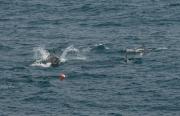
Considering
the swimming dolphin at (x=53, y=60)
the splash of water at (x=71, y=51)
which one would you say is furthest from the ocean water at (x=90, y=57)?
the swimming dolphin at (x=53, y=60)

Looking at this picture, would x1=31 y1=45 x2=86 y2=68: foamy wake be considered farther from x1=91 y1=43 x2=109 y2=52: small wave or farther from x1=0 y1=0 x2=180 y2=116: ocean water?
x1=91 y1=43 x2=109 y2=52: small wave

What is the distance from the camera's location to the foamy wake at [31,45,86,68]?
110419 mm

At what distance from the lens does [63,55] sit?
113 m

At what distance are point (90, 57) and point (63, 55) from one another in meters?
4.19

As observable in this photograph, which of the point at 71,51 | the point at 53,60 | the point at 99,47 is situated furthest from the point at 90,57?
the point at 53,60

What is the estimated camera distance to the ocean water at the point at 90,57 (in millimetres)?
92938

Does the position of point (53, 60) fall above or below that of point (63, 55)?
above

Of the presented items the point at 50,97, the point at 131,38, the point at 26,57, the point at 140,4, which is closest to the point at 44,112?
the point at 50,97

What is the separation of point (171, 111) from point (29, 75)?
22.2 meters

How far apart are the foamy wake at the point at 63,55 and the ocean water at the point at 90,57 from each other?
151 millimetres

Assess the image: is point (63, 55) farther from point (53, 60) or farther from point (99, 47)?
point (99, 47)

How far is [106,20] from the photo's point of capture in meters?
132

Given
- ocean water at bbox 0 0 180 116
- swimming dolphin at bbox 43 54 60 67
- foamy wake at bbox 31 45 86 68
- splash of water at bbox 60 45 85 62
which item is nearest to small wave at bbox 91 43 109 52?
ocean water at bbox 0 0 180 116

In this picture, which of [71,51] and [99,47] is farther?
[99,47]
